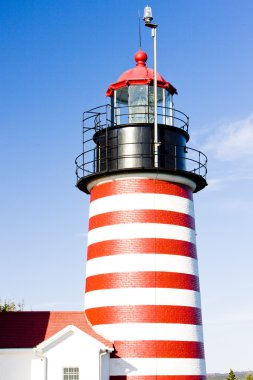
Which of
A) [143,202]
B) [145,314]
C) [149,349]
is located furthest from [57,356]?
[143,202]

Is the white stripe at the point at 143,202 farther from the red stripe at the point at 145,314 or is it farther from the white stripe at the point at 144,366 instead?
the white stripe at the point at 144,366

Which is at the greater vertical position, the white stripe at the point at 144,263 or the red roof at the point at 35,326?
the white stripe at the point at 144,263

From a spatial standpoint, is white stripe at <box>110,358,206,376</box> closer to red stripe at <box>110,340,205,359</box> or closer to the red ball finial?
red stripe at <box>110,340,205,359</box>

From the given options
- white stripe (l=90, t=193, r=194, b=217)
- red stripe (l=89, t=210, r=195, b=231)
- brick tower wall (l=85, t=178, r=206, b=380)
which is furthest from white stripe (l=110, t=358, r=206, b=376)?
white stripe (l=90, t=193, r=194, b=217)

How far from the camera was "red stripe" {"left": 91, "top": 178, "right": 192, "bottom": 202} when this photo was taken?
23.3 m

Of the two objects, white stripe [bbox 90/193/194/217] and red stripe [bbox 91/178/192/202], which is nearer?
white stripe [bbox 90/193/194/217]

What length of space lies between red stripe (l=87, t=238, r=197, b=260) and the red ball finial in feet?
22.3

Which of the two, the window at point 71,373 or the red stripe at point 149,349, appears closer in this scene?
the window at point 71,373

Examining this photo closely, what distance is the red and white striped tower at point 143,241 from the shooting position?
2219 centimetres

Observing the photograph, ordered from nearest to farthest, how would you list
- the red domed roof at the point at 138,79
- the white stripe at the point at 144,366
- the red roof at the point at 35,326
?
1. the white stripe at the point at 144,366
2. the red roof at the point at 35,326
3. the red domed roof at the point at 138,79

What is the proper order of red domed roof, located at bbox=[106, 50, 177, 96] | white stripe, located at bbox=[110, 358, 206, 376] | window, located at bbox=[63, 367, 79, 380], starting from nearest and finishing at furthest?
window, located at bbox=[63, 367, 79, 380]
white stripe, located at bbox=[110, 358, 206, 376]
red domed roof, located at bbox=[106, 50, 177, 96]

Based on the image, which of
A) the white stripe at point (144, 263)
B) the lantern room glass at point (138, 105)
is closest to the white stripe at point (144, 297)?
the white stripe at point (144, 263)

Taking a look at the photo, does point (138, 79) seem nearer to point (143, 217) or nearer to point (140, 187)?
point (140, 187)

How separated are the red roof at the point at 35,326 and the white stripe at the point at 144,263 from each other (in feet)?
6.20
